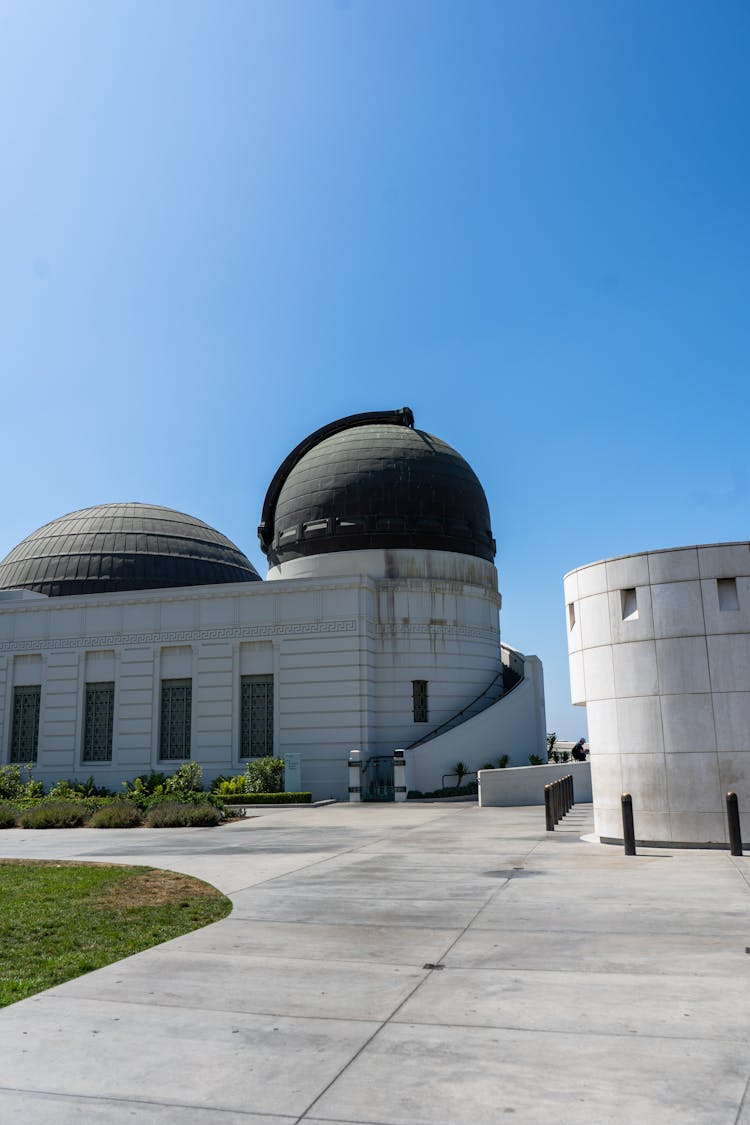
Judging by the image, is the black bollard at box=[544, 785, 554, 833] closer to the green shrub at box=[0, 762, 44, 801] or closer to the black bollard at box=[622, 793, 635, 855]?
the black bollard at box=[622, 793, 635, 855]

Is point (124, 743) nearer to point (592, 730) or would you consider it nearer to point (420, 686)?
point (420, 686)

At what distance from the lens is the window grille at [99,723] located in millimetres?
32625

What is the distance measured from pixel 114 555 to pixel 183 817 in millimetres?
23455

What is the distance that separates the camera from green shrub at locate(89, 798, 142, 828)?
66.1 ft

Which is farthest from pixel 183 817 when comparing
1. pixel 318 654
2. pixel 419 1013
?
pixel 419 1013


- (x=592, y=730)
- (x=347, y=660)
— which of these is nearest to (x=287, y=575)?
(x=347, y=660)

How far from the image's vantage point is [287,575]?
35625mm

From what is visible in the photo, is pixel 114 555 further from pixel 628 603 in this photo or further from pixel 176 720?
pixel 628 603

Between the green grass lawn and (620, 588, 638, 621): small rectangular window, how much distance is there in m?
7.73

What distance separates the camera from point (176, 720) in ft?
105

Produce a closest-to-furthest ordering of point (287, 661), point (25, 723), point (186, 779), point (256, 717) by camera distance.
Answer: point (186, 779) < point (287, 661) < point (256, 717) < point (25, 723)

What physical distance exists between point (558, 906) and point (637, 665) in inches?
219

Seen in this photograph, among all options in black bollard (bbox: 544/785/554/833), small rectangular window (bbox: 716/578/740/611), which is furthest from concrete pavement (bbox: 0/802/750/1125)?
black bollard (bbox: 544/785/554/833)

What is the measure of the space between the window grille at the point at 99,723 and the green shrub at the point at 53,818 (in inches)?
428
